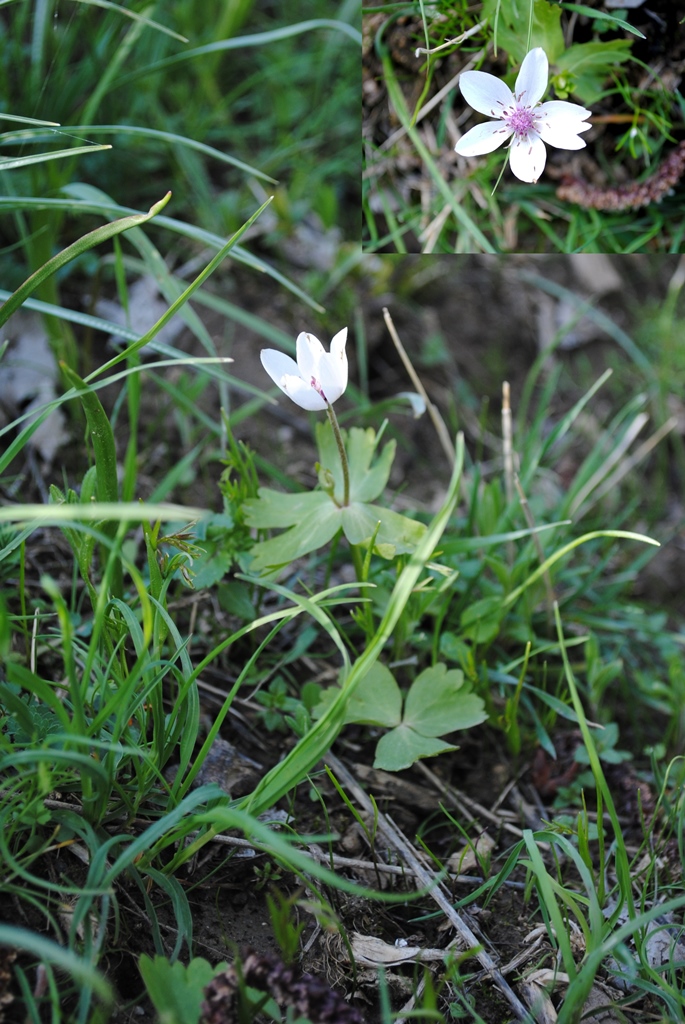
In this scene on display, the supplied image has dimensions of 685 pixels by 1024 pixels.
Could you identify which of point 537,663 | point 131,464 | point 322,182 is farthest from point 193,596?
point 322,182

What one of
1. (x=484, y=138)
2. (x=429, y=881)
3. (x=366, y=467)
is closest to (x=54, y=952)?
(x=429, y=881)

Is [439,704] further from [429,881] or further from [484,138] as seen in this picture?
[484,138]

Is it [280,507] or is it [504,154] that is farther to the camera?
[504,154]

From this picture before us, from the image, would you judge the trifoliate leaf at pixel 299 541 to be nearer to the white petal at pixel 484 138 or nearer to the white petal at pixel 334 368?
the white petal at pixel 334 368

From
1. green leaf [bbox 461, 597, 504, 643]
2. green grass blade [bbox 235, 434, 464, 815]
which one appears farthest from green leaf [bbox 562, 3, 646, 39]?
green leaf [bbox 461, 597, 504, 643]

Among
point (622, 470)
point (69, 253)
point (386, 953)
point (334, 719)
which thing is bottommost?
point (386, 953)

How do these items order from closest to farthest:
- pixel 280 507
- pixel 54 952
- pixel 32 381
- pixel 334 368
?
pixel 54 952
pixel 334 368
pixel 280 507
pixel 32 381

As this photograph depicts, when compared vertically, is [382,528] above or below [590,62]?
below

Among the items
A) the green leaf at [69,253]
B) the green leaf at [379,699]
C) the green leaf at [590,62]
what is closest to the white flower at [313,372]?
the green leaf at [69,253]
